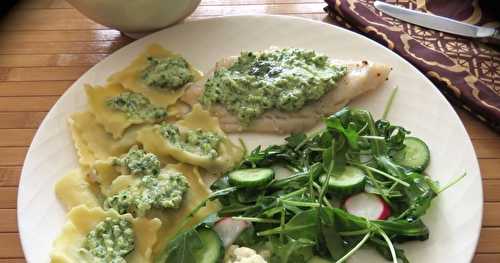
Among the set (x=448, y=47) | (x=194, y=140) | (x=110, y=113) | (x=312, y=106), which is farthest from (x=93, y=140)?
(x=448, y=47)

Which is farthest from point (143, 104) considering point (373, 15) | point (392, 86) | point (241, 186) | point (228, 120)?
point (373, 15)

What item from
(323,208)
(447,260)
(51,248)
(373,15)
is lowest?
(51,248)

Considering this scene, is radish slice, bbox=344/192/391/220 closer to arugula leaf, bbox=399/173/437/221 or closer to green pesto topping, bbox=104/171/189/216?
arugula leaf, bbox=399/173/437/221

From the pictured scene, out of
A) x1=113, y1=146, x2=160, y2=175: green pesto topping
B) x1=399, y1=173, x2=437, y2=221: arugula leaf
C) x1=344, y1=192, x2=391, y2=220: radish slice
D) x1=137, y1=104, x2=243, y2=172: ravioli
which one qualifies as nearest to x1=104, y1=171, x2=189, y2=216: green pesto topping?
x1=113, y1=146, x2=160, y2=175: green pesto topping

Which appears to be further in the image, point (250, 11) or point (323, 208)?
point (250, 11)

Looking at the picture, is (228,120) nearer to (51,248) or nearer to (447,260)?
(51,248)

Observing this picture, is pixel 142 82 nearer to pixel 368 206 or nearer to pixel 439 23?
pixel 368 206
